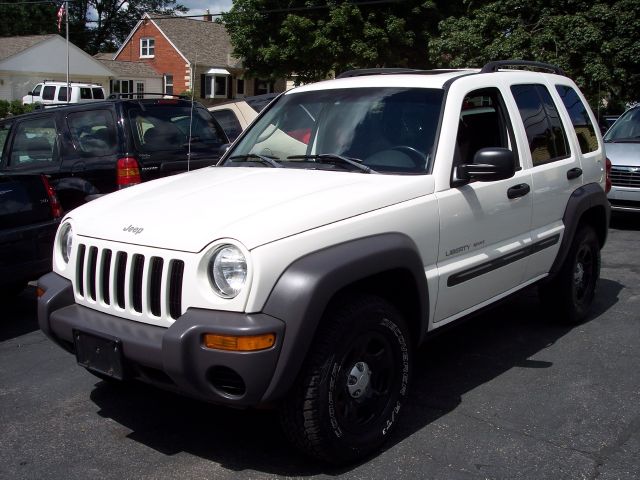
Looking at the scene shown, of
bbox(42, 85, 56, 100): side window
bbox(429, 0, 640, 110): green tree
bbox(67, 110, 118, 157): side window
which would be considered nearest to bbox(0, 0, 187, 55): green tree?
bbox(42, 85, 56, 100): side window

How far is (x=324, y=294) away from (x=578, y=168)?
9.95ft

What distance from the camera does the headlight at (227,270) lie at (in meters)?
3.22

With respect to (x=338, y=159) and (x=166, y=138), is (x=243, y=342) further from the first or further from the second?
(x=166, y=138)

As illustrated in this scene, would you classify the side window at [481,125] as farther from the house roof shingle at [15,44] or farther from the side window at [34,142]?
the house roof shingle at [15,44]

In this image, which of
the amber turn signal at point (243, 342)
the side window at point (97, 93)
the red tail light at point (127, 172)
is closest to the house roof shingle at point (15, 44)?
the side window at point (97, 93)

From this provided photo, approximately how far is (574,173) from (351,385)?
277 cm

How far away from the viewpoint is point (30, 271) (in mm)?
5824

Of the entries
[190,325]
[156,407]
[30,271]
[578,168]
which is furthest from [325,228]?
[30,271]

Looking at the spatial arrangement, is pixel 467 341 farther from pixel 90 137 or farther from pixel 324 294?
pixel 90 137

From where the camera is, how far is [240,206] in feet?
11.7

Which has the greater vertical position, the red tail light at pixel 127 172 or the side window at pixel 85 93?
the red tail light at pixel 127 172

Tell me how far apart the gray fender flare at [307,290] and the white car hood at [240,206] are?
169mm

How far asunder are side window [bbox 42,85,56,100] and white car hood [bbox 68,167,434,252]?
35.8 m

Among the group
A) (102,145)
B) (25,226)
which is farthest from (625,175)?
(25,226)
